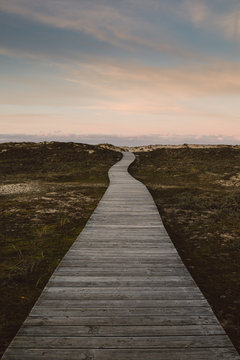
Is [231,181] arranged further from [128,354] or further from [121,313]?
[128,354]

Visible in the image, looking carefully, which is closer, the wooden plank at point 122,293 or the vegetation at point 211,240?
the wooden plank at point 122,293

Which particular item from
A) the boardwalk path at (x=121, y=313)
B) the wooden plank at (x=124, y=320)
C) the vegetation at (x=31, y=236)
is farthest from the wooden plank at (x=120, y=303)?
the vegetation at (x=31, y=236)

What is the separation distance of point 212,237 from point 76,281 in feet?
18.2

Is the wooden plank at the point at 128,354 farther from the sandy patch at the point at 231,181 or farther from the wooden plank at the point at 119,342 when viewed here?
the sandy patch at the point at 231,181

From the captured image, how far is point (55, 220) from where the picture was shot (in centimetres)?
1079

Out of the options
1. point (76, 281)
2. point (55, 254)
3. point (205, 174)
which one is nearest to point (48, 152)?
point (205, 174)

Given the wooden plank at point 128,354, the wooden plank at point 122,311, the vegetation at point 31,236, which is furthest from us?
the vegetation at point 31,236

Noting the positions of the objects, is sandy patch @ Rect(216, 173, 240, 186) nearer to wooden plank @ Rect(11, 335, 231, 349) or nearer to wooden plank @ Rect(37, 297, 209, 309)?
wooden plank @ Rect(37, 297, 209, 309)

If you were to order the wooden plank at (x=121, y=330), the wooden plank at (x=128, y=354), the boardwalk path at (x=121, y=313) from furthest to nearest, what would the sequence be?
the wooden plank at (x=121, y=330)
the boardwalk path at (x=121, y=313)
the wooden plank at (x=128, y=354)

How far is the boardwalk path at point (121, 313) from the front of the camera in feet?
10.3

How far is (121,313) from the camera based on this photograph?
389cm

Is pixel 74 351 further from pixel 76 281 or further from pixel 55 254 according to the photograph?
pixel 55 254

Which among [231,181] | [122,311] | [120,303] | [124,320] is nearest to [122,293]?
[120,303]

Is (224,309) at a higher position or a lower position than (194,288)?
lower
